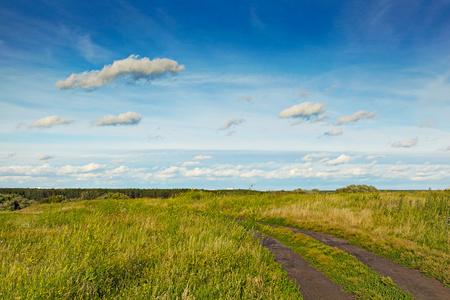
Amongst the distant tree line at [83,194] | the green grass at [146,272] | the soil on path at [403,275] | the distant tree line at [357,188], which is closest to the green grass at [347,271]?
the soil on path at [403,275]

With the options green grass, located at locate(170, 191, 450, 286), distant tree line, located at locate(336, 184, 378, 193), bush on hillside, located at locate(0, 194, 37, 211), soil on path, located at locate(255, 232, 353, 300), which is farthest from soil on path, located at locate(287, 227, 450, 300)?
bush on hillside, located at locate(0, 194, 37, 211)

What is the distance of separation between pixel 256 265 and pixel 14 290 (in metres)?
5.34

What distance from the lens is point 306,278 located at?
785 centimetres

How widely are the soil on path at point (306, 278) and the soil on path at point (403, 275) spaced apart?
6.15 feet

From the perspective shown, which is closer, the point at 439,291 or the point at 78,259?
the point at 78,259

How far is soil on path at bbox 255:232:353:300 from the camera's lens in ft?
22.7

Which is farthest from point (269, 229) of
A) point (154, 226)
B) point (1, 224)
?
point (1, 224)

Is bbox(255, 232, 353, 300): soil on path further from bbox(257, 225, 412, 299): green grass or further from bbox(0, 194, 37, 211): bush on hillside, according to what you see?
bbox(0, 194, 37, 211): bush on hillside

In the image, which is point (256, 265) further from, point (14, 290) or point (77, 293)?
point (14, 290)

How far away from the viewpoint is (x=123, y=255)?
22.8 ft

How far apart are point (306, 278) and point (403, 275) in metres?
3.02

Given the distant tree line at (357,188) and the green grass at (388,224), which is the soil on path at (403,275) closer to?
the green grass at (388,224)

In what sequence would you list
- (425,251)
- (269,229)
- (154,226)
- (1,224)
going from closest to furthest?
(425,251) < (154,226) < (269,229) < (1,224)

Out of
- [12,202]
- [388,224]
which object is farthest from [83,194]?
[388,224]
